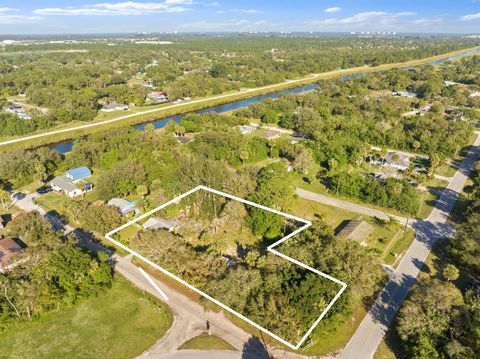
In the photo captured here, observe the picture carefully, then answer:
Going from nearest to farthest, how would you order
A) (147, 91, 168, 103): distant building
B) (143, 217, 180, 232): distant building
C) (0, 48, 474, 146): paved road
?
(143, 217, 180, 232): distant building, (0, 48, 474, 146): paved road, (147, 91, 168, 103): distant building

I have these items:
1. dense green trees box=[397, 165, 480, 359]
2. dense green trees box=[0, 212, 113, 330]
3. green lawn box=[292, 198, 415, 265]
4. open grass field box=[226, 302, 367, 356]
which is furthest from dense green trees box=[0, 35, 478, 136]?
dense green trees box=[397, 165, 480, 359]

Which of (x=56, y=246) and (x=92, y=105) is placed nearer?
(x=56, y=246)

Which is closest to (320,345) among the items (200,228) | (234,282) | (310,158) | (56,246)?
(234,282)

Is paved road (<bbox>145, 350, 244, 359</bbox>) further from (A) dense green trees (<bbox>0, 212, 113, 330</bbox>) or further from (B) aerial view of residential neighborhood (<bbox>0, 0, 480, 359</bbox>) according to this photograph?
(A) dense green trees (<bbox>0, 212, 113, 330</bbox>)

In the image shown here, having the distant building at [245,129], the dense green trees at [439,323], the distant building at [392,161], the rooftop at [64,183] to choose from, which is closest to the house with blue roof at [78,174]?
the rooftop at [64,183]

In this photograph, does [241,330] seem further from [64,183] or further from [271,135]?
[271,135]

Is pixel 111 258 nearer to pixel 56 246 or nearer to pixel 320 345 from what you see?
pixel 56 246
